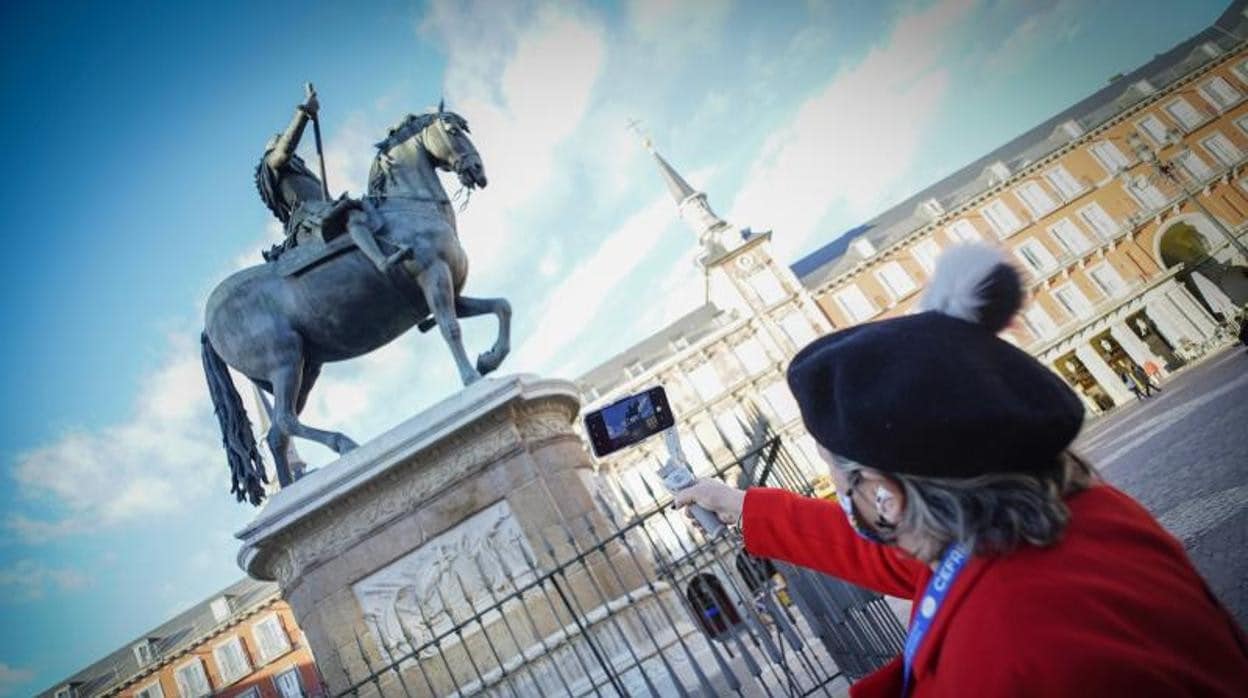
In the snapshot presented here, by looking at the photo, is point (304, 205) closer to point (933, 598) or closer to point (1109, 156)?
point (933, 598)

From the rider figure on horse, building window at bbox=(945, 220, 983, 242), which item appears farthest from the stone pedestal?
building window at bbox=(945, 220, 983, 242)

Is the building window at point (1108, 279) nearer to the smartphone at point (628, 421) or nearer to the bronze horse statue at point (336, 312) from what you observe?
the bronze horse statue at point (336, 312)

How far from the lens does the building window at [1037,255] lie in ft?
99.2

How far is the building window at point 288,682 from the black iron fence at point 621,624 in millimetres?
32358

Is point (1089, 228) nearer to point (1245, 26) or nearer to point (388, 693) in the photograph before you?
point (1245, 26)

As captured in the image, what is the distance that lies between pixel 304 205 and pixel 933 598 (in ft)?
18.4

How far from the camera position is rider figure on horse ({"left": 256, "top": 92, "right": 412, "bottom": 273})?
448 cm

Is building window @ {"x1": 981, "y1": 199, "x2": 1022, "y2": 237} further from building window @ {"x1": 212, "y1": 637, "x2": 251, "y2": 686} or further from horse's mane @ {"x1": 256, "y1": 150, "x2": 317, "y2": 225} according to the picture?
building window @ {"x1": 212, "y1": 637, "x2": 251, "y2": 686}

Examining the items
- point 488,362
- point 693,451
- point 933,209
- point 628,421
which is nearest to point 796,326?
point 693,451

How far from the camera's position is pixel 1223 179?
29875 mm

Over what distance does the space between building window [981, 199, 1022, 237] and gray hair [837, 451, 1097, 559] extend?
120ft

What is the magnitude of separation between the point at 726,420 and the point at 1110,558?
98.2 feet

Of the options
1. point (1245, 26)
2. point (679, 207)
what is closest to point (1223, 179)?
point (1245, 26)

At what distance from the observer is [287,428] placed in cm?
459
